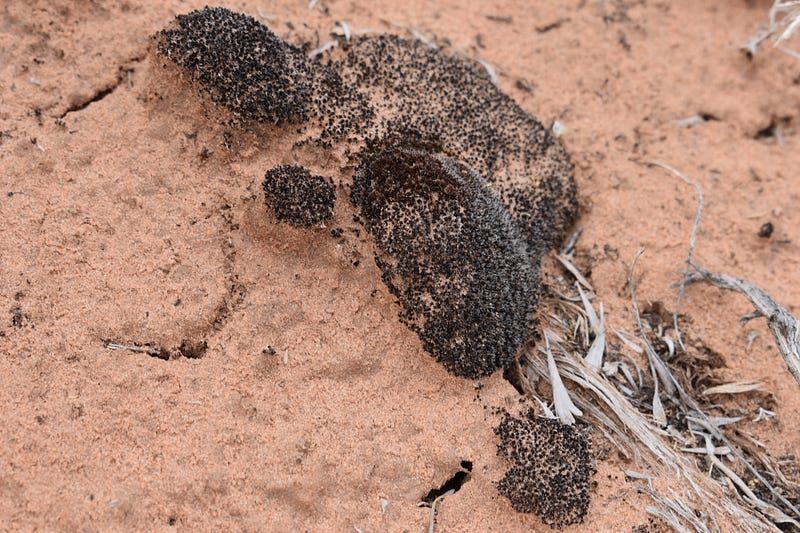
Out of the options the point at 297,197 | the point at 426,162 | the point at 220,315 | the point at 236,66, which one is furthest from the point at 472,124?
the point at 220,315

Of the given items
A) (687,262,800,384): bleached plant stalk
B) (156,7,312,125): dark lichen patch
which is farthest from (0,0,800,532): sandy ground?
(687,262,800,384): bleached plant stalk

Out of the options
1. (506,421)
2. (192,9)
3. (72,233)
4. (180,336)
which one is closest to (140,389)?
(180,336)

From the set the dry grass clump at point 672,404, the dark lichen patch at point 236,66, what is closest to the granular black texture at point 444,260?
the dry grass clump at point 672,404

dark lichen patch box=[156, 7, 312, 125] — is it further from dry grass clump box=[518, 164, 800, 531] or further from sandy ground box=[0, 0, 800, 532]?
dry grass clump box=[518, 164, 800, 531]

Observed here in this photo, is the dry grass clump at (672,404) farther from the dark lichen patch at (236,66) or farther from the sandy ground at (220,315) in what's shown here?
the dark lichen patch at (236,66)

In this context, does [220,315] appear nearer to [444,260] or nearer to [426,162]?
[444,260]

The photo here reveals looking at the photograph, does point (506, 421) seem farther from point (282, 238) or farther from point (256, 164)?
point (256, 164)
